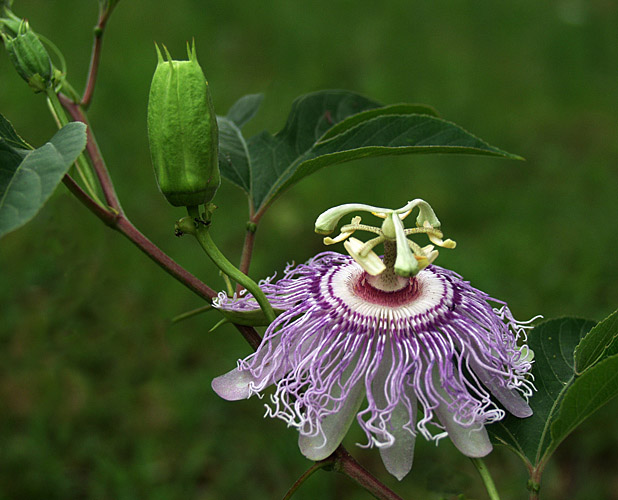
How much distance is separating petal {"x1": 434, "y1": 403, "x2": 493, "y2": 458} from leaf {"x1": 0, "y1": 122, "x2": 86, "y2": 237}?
1.56 feet

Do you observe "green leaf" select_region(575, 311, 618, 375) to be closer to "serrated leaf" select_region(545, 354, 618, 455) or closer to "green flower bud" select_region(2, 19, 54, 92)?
"serrated leaf" select_region(545, 354, 618, 455)

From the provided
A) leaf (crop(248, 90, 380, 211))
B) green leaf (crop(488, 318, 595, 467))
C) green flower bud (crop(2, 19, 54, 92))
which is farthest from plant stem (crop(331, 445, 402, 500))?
green flower bud (crop(2, 19, 54, 92))

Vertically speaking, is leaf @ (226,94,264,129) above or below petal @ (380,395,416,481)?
above

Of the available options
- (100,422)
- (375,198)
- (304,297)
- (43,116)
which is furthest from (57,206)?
(304,297)

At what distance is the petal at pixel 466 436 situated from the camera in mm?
791

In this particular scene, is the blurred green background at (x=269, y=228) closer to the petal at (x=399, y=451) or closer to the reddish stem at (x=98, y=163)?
the petal at (x=399, y=451)

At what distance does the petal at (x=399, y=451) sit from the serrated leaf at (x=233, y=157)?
1.78 feet

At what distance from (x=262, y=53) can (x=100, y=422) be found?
2476mm

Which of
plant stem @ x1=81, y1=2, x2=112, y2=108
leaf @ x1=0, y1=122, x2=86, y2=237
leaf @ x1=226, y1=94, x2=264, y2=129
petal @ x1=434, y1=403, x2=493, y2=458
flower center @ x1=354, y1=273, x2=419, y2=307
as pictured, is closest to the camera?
leaf @ x1=0, y1=122, x2=86, y2=237

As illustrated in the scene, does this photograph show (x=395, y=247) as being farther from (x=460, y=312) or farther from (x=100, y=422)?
(x=100, y=422)

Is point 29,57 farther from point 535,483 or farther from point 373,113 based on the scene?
point 535,483

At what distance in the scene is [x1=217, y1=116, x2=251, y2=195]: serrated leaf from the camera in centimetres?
124

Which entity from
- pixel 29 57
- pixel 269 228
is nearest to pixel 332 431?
pixel 29 57

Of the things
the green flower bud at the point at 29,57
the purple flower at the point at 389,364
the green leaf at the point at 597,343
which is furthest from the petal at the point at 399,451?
the green flower bud at the point at 29,57
